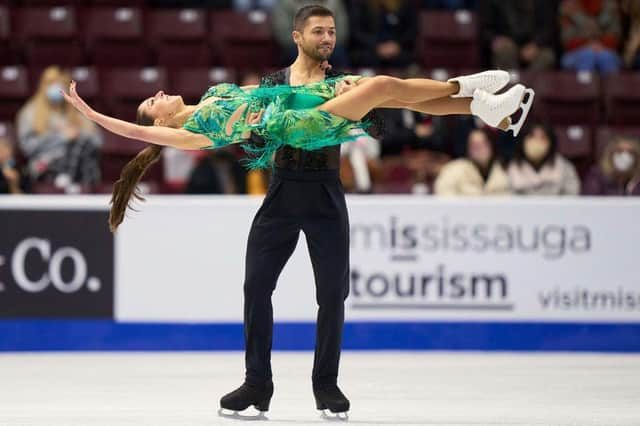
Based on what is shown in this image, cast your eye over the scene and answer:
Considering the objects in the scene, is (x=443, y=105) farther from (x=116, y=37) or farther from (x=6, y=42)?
(x=6, y=42)

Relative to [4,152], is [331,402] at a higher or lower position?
lower

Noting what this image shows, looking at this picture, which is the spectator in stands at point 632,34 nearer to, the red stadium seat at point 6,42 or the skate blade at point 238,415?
the red stadium seat at point 6,42

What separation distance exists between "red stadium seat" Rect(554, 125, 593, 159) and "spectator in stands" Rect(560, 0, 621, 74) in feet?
3.59

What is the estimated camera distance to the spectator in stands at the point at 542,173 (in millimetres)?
9578

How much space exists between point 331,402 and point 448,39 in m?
6.86

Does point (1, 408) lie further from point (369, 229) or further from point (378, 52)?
point (378, 52)

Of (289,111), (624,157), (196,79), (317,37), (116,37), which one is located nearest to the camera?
(289,111)

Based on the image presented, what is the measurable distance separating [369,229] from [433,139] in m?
2.25

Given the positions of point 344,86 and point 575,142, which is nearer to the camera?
point 344,86

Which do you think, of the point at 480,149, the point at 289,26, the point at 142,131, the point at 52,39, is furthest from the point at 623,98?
the point at 142,131

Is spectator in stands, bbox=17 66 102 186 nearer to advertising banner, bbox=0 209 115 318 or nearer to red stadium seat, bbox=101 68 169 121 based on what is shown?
red stadium seat, bbox=101 68 169 121

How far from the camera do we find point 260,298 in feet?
18.8

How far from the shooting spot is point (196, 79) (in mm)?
11219

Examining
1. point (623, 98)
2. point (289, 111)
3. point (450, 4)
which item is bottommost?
point (289, 111)
